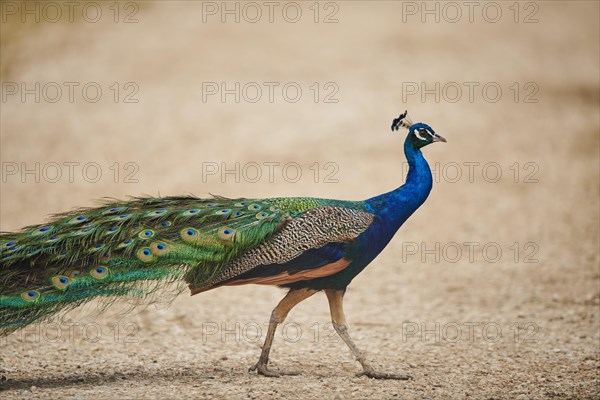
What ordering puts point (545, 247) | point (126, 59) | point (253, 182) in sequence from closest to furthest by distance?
point (545, 247) → point (253, 182) → point (126, 59)

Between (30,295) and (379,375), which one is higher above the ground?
(30,295)

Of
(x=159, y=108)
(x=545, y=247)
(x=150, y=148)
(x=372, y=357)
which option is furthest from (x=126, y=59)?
(x=372, y=357)

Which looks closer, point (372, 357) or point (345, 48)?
point (372, 357)

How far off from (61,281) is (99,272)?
0.29m

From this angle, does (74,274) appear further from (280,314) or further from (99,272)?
(280,314)

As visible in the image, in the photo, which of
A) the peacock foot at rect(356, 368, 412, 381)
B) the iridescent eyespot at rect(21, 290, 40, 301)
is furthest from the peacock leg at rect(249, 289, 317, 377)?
the iridescent eyespot at rect(21, 290, 40, 301)

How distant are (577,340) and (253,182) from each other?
8094 millimetres

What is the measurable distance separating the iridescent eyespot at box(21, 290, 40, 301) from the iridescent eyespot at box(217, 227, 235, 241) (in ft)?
4.80

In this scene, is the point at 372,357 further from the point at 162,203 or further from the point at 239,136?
the point at 239,136

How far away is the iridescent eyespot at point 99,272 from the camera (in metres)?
6.10

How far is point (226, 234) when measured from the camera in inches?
249

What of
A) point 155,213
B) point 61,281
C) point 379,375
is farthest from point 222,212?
point 379,375

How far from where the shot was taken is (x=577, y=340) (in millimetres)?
8945

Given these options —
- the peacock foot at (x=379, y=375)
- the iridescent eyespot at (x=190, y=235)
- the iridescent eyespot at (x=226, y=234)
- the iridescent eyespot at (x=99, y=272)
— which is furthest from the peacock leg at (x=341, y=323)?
the iridescent eyespot at (x=99, y=272)
